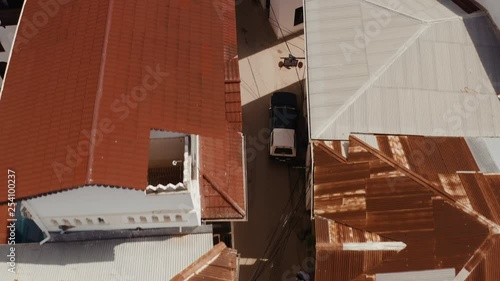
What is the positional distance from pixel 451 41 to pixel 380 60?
13.8ft

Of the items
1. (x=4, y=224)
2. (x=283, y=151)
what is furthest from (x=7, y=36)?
(x=283, y=151)

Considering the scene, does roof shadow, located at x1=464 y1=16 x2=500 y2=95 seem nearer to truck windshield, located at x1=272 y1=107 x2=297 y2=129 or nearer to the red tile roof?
truck windshield, located at x1=272 y1=107 x2=297 y2=129

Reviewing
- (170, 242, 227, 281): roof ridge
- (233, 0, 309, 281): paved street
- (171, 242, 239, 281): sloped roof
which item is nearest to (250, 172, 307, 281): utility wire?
(233, 0, 309, 281): paved street

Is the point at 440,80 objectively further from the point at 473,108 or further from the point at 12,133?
the point at 12,133

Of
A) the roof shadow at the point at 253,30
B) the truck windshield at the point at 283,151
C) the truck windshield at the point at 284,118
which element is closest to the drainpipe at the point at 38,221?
the truck windshield at the point at 283,151

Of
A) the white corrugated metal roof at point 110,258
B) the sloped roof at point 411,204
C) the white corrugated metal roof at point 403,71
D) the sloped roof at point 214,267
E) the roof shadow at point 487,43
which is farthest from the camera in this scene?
the roof shadow at point 487,43

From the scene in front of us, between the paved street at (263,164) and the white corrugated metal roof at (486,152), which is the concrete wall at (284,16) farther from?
the white corrugated metal roof at (486,152)

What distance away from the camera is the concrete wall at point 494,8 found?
24.6m

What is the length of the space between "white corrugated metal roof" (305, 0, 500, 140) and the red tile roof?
5.15m

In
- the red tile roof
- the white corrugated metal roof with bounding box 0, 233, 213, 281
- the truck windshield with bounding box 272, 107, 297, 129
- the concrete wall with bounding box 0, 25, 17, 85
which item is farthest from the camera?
the truck windshield with bounding box 272, 107, 297, 129

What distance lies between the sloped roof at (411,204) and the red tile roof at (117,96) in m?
4.80

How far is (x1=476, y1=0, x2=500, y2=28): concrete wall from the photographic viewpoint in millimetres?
24578

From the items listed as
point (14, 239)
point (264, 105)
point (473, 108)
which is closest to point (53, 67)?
point (14, 239)

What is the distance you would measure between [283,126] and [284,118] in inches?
22.1
